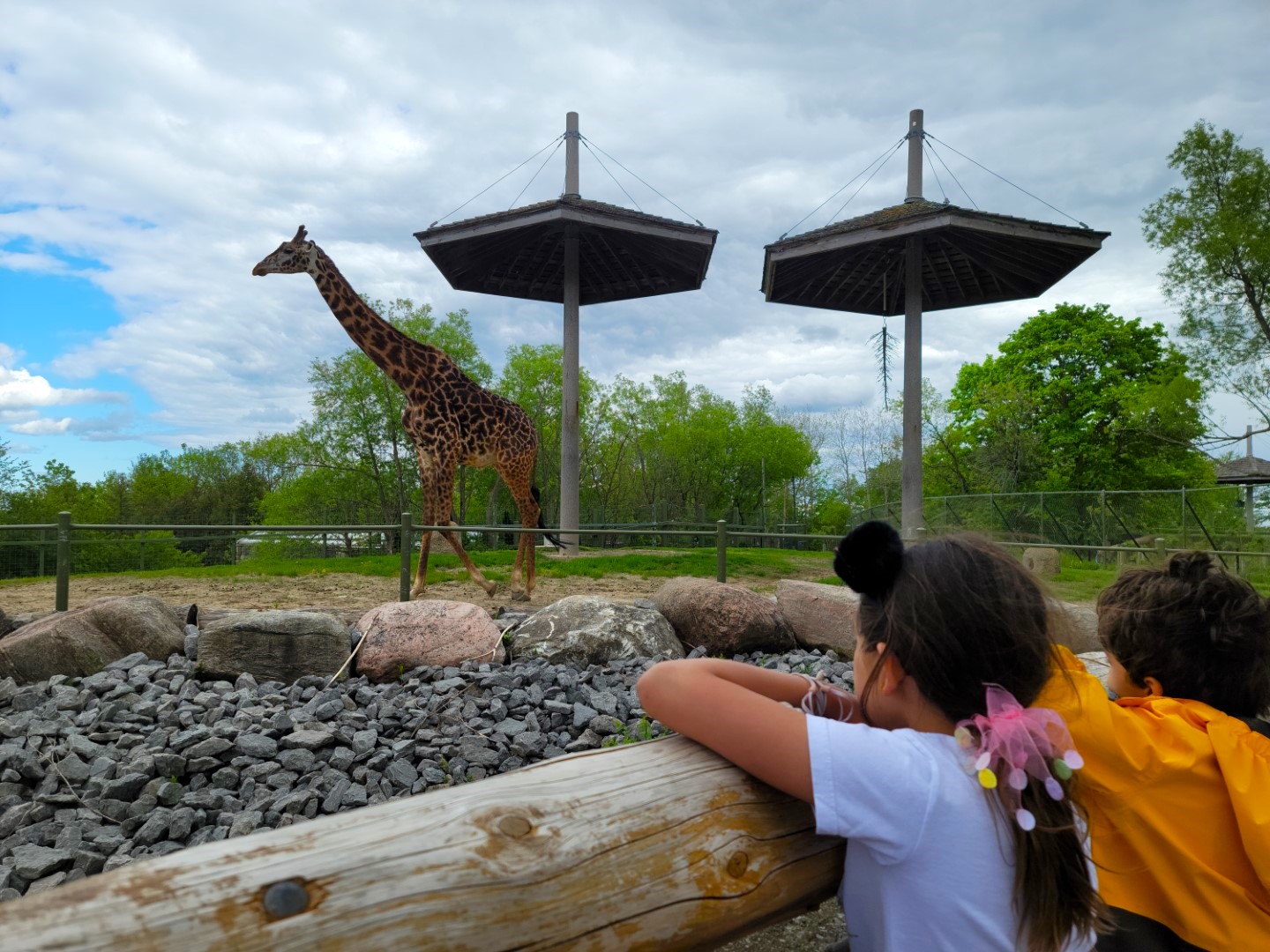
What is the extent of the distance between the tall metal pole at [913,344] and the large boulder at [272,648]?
10.9 m

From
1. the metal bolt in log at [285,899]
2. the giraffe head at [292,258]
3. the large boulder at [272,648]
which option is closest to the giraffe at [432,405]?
the giraffe head at [292,258]

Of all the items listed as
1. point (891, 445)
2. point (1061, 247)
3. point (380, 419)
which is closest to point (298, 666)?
point (1061, 247)

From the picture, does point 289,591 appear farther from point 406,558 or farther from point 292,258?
point 292,258

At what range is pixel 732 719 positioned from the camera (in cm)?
124

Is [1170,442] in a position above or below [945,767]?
above

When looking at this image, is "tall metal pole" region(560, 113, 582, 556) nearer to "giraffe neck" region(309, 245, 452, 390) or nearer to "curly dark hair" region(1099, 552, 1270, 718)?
"giraffe neck" region(309, 245, 452, 390)

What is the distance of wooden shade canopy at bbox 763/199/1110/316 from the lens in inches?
504

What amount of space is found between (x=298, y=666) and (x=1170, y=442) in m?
25.7

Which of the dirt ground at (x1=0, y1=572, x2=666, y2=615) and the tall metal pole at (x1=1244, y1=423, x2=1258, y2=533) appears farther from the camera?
the tall metal pole at (x1=1244, y1=423, x2=1258, y2=533)

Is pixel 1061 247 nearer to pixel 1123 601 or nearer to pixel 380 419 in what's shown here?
pixel 1123 601

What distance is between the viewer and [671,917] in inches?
44.1

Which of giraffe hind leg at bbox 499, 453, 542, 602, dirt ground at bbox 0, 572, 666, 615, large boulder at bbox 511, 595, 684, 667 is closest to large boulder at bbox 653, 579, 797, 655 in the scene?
large boulder at bbox 511, 595, 684, 667

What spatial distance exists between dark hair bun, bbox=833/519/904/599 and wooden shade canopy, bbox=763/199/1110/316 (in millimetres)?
12777

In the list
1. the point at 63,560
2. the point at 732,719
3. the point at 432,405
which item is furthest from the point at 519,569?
the point at 732,719
